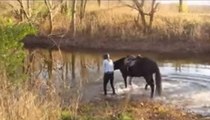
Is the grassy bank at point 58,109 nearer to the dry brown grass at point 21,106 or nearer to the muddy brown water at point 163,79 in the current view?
the dry brown grass at point 21,106

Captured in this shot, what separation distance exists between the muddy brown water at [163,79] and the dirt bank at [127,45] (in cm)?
165

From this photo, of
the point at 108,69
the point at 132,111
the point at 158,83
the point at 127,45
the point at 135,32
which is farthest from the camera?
the point at 135,32

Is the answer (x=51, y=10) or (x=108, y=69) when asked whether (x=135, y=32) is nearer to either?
(x=51, y=10)

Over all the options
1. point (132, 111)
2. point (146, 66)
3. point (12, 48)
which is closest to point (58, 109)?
point (12, 48)

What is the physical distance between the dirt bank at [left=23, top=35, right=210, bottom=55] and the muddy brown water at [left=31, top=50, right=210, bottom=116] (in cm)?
165

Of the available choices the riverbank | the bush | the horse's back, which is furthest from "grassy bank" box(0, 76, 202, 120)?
the horse's back

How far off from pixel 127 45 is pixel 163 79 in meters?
11.6

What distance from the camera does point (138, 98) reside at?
711 inches

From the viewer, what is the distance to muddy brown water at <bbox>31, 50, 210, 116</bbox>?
663 inches

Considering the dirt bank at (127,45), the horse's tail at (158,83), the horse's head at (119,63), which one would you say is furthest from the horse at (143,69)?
the dirt bank at (127,45)

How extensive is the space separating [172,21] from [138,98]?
1610cm

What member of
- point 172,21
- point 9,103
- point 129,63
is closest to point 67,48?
point 172,21

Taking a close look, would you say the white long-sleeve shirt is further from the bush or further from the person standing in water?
the bush

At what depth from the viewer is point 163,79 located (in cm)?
2169
